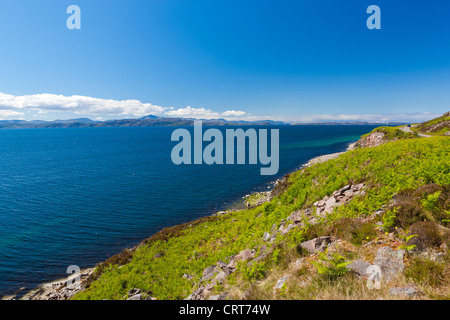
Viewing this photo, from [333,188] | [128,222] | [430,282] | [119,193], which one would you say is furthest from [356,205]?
[119,193]

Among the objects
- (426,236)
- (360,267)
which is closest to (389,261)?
(360,267)

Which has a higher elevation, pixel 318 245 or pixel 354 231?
pixel 354 231

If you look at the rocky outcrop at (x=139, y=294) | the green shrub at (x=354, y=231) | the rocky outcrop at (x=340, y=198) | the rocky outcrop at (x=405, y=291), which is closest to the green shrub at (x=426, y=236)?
Answer: the green shrub at (x=354, y=231)

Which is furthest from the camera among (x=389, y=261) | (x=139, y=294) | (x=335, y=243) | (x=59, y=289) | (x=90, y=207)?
(x=90, y=207)

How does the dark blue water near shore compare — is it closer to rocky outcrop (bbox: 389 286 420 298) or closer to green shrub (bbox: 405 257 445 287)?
rocky outcrop (bbox: 389 286 420 298)

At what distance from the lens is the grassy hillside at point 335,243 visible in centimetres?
641

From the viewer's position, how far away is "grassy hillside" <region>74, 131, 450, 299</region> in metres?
6.41

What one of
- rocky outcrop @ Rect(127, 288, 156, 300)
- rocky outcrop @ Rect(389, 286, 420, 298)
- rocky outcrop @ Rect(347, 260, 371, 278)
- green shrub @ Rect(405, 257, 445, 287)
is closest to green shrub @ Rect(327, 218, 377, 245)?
rocky outcrop @ Rect(347, 260, 371, 278)

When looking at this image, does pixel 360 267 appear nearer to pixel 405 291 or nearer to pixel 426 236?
pixel 405 291

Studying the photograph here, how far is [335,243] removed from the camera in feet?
28.3

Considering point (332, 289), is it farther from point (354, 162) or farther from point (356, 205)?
point (354, 162)

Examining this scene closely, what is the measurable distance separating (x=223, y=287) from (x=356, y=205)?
8.42m

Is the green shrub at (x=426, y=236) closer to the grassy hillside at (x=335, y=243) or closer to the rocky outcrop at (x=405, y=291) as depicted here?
the grassy hillside at (x=335, y=243)
